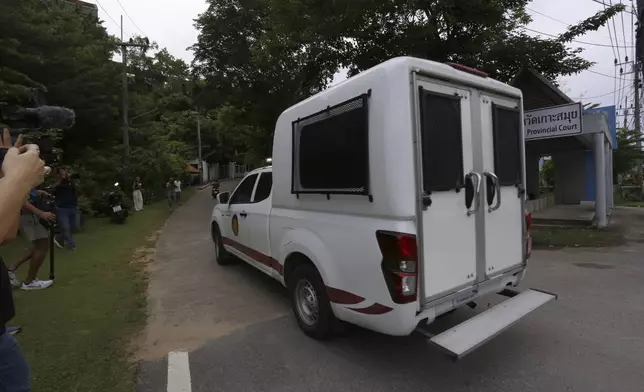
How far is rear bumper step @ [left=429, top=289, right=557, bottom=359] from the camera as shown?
2.89m

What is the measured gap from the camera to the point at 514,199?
405 centimetres

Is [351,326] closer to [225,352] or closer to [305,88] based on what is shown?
[225,352]

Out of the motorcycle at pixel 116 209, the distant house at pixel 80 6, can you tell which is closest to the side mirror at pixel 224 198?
the motorcycle at pixel 116 209

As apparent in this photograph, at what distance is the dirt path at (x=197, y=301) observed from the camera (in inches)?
167

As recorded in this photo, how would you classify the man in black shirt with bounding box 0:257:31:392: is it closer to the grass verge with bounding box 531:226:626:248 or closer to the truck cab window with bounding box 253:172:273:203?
the truck cab window with bounding box 253:172:273:203

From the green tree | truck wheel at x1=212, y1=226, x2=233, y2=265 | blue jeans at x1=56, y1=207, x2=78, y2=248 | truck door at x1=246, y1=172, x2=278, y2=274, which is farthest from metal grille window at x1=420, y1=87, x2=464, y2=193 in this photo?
the green tree

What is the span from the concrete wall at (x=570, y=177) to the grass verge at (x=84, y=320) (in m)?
17.5

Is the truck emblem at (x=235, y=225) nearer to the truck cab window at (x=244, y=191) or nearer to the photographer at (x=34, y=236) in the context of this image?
the truck cab window at (x=244, y=191)

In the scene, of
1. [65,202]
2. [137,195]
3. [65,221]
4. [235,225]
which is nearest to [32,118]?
[235,225]

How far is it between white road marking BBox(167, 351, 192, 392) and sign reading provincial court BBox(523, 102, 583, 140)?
853cm

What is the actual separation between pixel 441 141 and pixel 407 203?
70 cm

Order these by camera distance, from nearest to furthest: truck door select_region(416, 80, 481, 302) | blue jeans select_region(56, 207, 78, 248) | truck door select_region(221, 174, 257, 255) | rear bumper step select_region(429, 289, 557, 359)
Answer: rear bumper step select_region(429, 289, 557, 359)
truck door select_region(416, 80, 481, 302)
truck door select_region(221, 174, 257, 255)
blue jeans select_region(56, 207, 78, 248)

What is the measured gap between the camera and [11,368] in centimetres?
170

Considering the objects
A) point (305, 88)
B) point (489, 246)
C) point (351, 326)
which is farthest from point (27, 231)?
point (305, 88)
